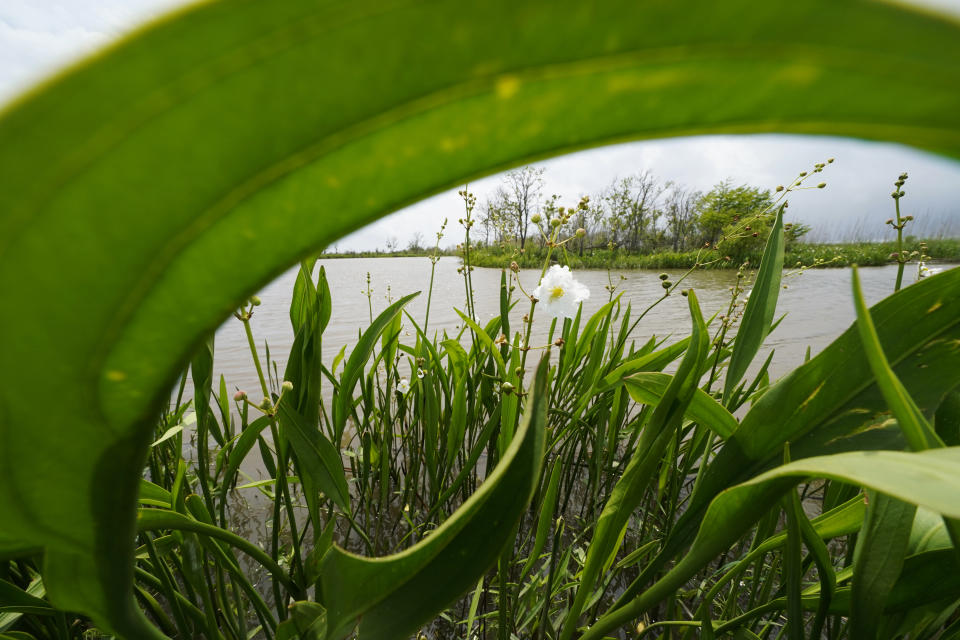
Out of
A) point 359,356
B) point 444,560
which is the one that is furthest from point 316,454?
point 444,560

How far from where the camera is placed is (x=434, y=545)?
24 cm

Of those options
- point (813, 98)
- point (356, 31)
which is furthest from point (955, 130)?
point (356, 31)

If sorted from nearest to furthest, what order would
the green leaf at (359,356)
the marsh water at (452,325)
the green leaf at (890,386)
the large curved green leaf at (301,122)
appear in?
the large curved green leaf at (301,122) < the green leaf at (890,386) < the green leaf at (359,356) < the marsh water at (452,325)

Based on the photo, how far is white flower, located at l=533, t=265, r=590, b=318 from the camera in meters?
0.84

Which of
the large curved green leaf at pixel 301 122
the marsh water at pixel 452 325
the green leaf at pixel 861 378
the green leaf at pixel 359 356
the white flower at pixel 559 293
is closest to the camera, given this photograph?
the large curved green leaf at pixel 301 122

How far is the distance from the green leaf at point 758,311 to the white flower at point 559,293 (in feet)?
1.32

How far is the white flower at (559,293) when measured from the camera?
33.2 inches

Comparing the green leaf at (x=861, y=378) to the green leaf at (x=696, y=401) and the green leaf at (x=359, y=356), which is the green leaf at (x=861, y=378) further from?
the green leaf at (x=359, y=356)

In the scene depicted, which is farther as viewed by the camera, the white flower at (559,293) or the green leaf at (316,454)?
the white flower at (559,293)

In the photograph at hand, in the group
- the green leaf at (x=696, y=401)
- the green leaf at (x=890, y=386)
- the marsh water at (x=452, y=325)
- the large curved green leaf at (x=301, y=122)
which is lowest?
the marsh water at (x=452, y=325)

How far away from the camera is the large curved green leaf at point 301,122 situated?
3.3 inches

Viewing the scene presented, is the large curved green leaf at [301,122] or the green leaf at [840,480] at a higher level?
the large curved green leaf at [301,122]

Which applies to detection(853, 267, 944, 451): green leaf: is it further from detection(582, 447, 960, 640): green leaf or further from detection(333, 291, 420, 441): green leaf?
detection(333, 291, 420, 441): green leaf

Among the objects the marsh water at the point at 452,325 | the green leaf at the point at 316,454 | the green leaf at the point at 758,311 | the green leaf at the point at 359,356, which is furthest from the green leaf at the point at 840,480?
the marsh water at the point at 452,325
